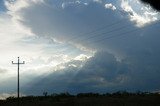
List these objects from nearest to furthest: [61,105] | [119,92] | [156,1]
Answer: [156,1]
[61,105]
[119,92]

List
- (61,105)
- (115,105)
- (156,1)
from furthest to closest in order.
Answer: (61,105) → (115,105) → (156,1)

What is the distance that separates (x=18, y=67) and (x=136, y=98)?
24.5 m

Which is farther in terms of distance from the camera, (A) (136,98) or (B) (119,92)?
(B) (119,92)

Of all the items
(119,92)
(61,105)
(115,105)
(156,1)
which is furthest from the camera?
(119,92)

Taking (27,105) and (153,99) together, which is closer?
(153,99)

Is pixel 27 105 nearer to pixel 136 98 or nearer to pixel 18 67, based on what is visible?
pixel 18 67

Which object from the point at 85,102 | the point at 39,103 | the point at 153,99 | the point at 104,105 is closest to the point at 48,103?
the point at 39,103

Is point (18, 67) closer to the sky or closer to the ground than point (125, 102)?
closer to the sky

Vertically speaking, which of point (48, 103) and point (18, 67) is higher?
point (18, 67)

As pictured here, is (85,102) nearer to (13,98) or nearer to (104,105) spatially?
(104,105)

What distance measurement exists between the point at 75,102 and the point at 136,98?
12.4 metres

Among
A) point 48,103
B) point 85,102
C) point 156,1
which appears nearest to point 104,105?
point 85,102

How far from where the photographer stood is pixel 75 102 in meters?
81.1

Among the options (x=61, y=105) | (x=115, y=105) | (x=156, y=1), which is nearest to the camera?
(x=156, y=1)
